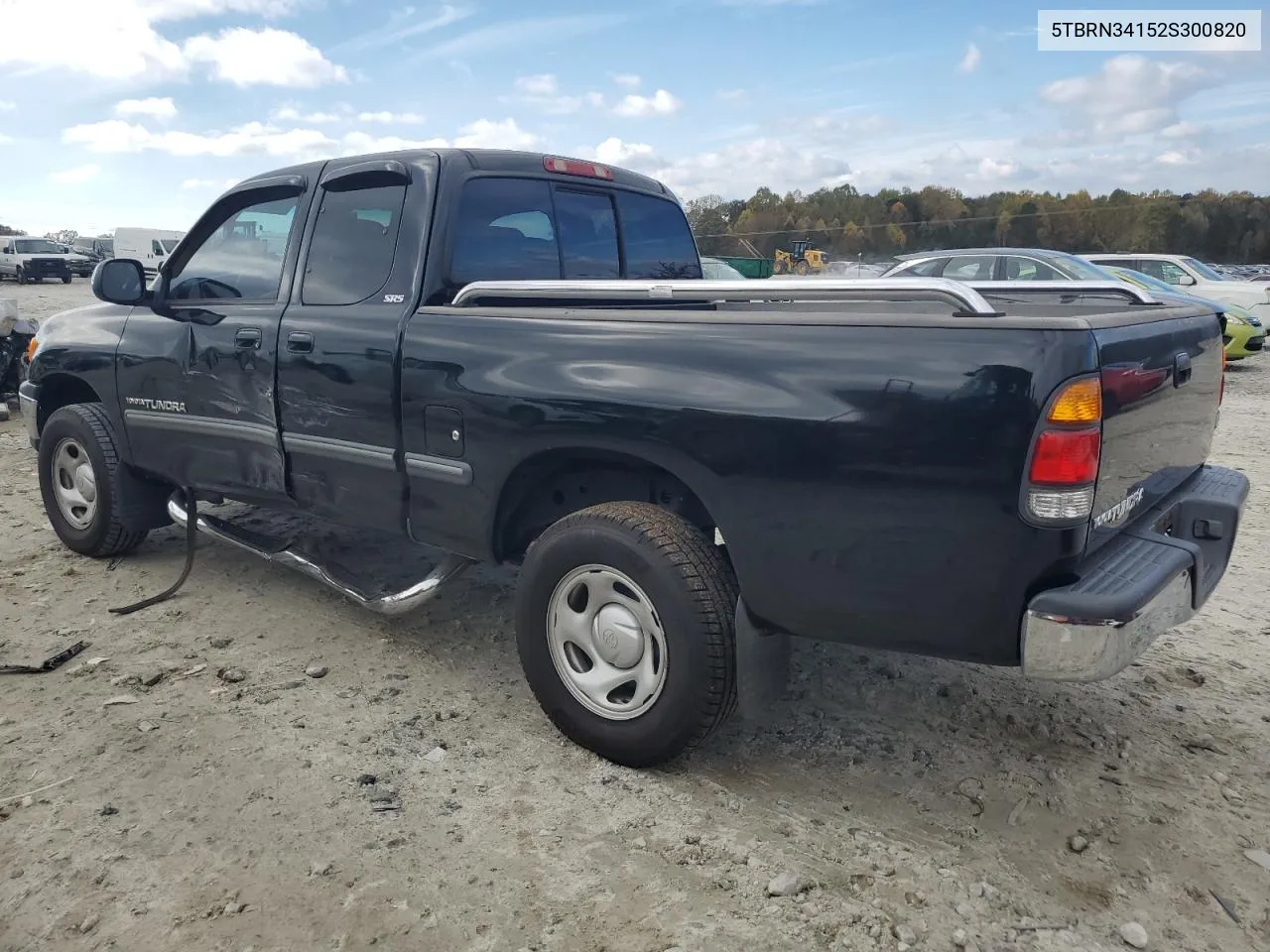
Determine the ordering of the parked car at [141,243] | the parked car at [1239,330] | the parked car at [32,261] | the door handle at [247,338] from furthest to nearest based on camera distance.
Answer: the parked car at [141,243]
the parked car at [32,261]
the parked car at [1239,330]
the door handle at [247,338]

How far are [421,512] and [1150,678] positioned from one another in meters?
2.85

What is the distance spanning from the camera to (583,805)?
2857 mm

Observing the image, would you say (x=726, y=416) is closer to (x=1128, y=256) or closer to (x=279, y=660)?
(x=279, y=660)

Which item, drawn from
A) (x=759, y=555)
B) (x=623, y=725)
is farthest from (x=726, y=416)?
(x=623, y=725)

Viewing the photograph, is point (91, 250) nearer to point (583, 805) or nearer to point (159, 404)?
point (159, 404)

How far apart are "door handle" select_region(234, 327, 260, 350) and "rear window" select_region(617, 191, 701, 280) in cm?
161

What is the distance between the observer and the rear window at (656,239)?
434 cm

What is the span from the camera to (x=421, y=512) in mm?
3457

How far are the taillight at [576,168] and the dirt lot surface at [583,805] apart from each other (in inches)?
79.3

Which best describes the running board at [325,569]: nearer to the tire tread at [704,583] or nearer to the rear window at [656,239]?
the tire tread at [704,583]

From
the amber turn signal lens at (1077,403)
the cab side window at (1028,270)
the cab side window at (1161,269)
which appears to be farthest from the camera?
the cab side window at (1161,269)

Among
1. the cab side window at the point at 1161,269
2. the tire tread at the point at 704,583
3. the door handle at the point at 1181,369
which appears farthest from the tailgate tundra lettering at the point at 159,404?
the cab side window at the point at 1161,269

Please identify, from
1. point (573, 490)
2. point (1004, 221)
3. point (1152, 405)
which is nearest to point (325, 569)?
point (573, 490)

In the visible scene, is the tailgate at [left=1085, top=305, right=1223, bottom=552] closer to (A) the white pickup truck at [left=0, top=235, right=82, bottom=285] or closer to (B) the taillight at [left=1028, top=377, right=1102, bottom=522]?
(B) the taillight at [left=1028, top=377, right=1102, bottom=522]
